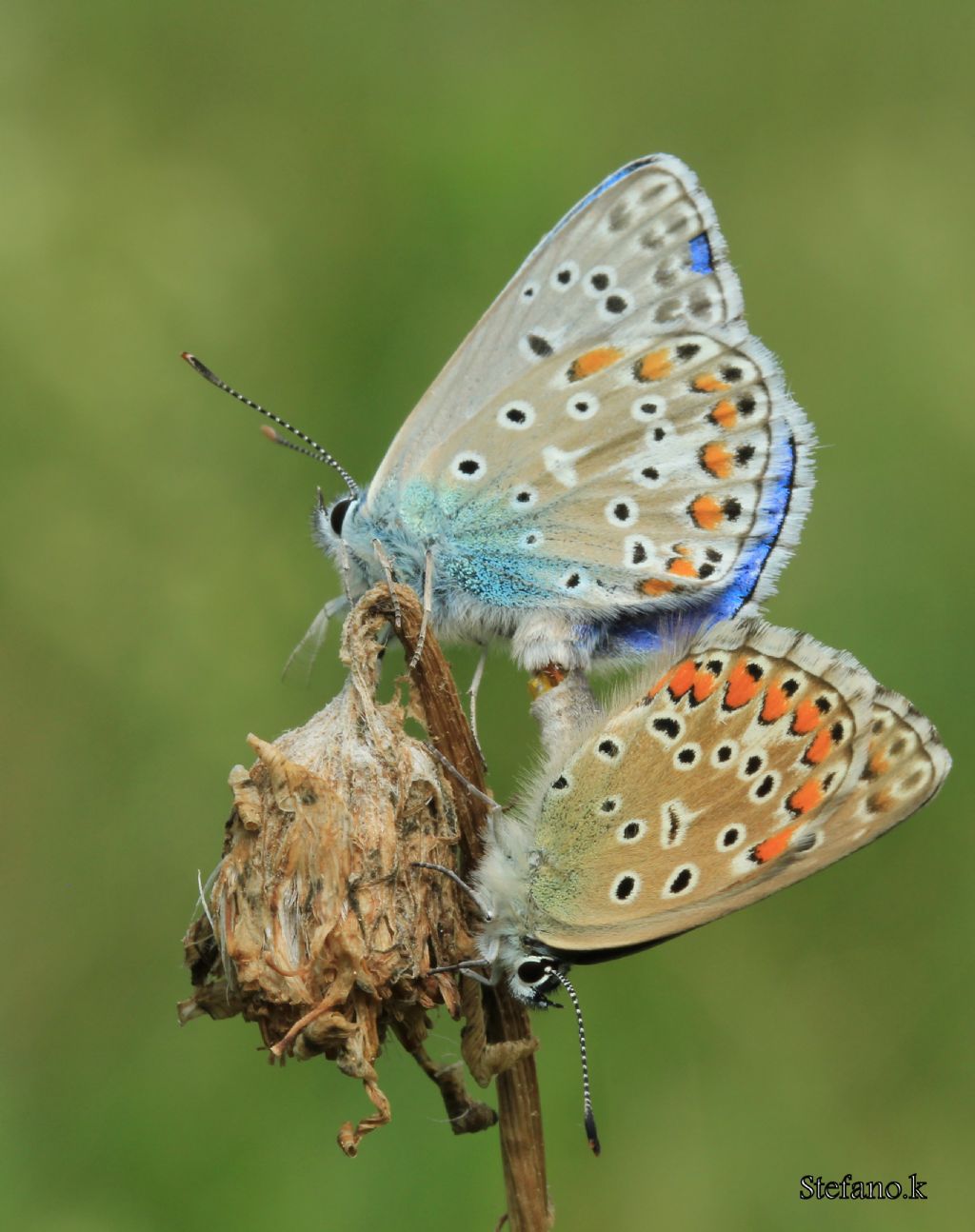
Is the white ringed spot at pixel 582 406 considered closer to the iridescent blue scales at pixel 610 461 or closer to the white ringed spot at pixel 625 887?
the iridescent blue scales at pixel 610 461

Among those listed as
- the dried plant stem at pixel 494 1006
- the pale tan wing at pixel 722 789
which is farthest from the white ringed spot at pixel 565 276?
the pale tan wing at pixel 722 789

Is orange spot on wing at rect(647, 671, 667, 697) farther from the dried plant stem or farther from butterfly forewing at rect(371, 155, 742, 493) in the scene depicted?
butterfly forewing at rect(371, 155, 742, 493)

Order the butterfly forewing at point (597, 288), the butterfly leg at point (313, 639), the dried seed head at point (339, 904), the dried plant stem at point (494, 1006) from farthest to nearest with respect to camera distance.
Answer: the butterfly forewing at point (597, 288), the butterfly leg at point (313, 639), the dried seed head at point (339, 904), the dried plant stem at point (494, 1006)

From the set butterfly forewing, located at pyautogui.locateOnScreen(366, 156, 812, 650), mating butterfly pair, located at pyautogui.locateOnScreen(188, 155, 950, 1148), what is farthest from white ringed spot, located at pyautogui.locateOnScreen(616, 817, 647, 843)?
butterfly forewing, located at pyautogui.locateOnScreen(366, 156, 812, 650)

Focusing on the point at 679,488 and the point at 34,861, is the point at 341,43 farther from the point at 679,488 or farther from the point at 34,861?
the point at 34,861

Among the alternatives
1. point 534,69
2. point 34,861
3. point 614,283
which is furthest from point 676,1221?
point 534,69

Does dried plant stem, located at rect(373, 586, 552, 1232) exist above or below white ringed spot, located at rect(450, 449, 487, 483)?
below
